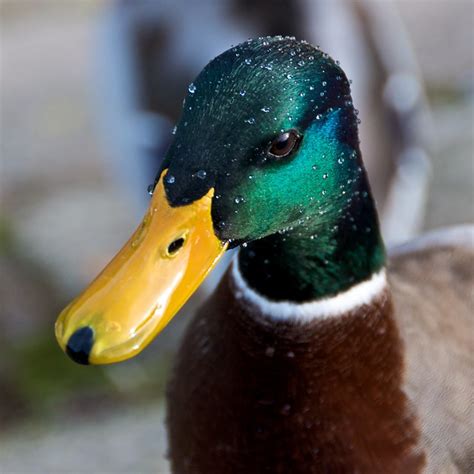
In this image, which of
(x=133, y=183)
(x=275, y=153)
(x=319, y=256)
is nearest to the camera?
(x=275, y=153)

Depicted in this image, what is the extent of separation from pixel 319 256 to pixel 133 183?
2385 mm

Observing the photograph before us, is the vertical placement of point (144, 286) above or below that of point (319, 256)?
above

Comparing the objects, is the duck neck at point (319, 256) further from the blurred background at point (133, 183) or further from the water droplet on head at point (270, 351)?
the blurred background at point (133, 183)

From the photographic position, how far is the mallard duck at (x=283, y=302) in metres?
1.29

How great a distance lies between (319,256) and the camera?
154 cm

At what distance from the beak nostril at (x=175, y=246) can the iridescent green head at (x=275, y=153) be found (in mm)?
50

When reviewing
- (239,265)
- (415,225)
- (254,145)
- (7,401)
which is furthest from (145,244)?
(415,225)

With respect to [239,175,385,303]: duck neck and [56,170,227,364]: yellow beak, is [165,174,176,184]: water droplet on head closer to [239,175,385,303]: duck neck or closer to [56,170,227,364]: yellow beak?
[56,170,227,364]: yellow beak

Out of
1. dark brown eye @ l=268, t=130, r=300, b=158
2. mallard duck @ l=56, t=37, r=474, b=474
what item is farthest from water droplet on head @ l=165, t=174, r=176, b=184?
dark brown eye @ l=268, t=130, r=300, b=158

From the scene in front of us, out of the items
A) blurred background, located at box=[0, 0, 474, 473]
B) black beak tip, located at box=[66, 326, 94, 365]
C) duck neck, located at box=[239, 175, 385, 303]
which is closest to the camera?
black beak tip, located at box=[66, 326, 94, 365]

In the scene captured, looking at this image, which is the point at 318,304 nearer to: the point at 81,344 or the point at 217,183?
the point at 217,183

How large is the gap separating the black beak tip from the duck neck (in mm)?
390

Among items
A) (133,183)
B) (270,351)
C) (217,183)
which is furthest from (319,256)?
(133,183)

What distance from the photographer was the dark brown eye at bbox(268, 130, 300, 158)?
134 cm
